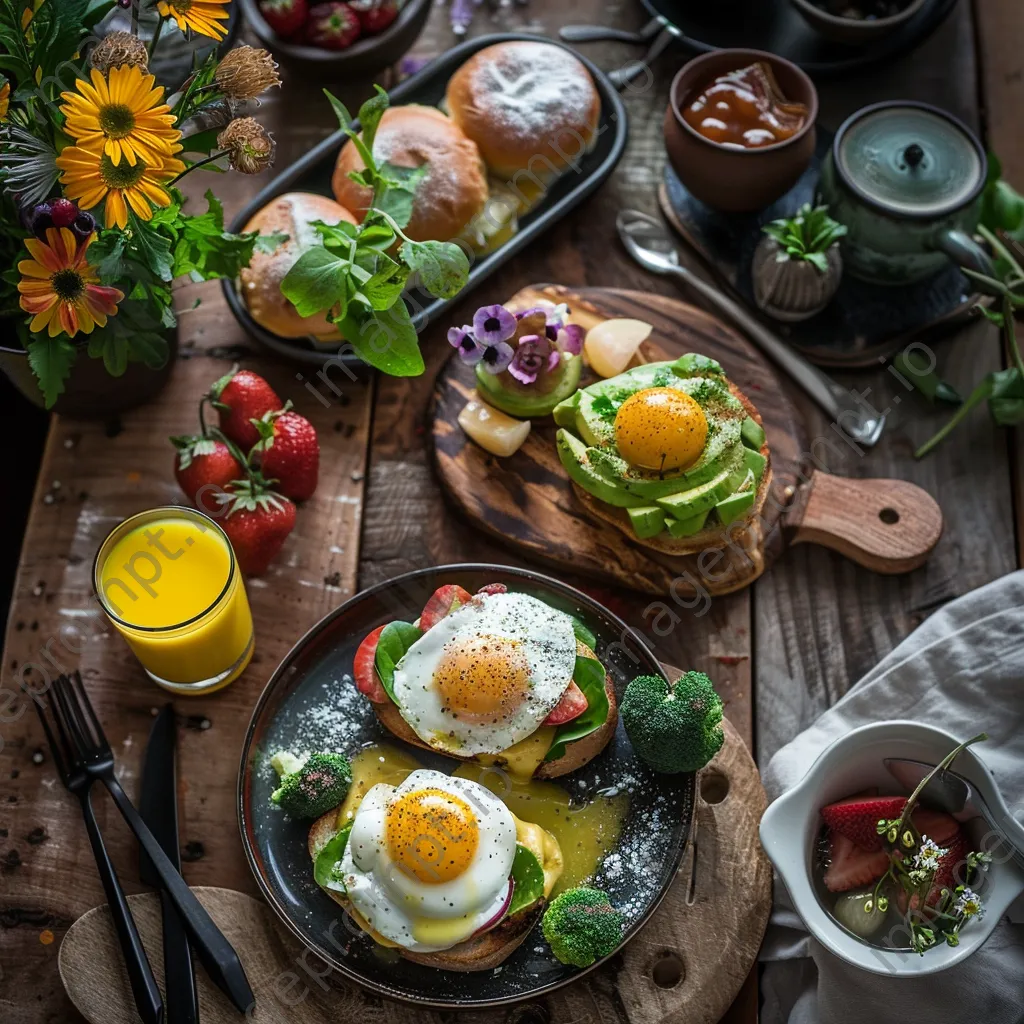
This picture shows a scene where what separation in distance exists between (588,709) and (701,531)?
0.50m

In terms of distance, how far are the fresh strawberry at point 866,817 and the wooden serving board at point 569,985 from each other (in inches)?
8.3

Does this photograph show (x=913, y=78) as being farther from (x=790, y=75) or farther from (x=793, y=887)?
(x=793, y=887)

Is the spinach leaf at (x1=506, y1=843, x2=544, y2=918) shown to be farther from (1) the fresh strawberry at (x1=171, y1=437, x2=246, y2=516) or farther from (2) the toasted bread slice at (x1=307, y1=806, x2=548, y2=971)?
(1) the fresh strawberry at (x1=171, y1=437, x2=246, y2=516)

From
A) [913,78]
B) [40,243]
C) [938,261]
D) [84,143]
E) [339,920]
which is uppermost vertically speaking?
[84,143]

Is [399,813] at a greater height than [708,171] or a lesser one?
lesser

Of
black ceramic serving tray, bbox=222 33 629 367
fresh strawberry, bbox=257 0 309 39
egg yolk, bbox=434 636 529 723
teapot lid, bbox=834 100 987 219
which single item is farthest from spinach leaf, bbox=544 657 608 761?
fresh strawberry, bbox=257 0 309 39

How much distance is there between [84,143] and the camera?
176 cm

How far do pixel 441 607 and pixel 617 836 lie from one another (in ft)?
1.96

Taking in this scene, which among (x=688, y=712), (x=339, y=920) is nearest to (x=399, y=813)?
(x=339, y=920)

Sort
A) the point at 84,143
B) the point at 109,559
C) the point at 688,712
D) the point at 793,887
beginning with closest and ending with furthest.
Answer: the point at 84,143 → the point at 793,887 → the point at 688,712 → the point at 109,559

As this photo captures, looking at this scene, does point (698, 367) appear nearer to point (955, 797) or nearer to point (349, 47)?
point (955, 797)

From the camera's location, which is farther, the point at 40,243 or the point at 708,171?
the point at 708,171

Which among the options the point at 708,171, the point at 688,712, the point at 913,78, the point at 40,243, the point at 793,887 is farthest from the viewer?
the point at 913,78

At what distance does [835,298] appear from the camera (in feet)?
9.44
